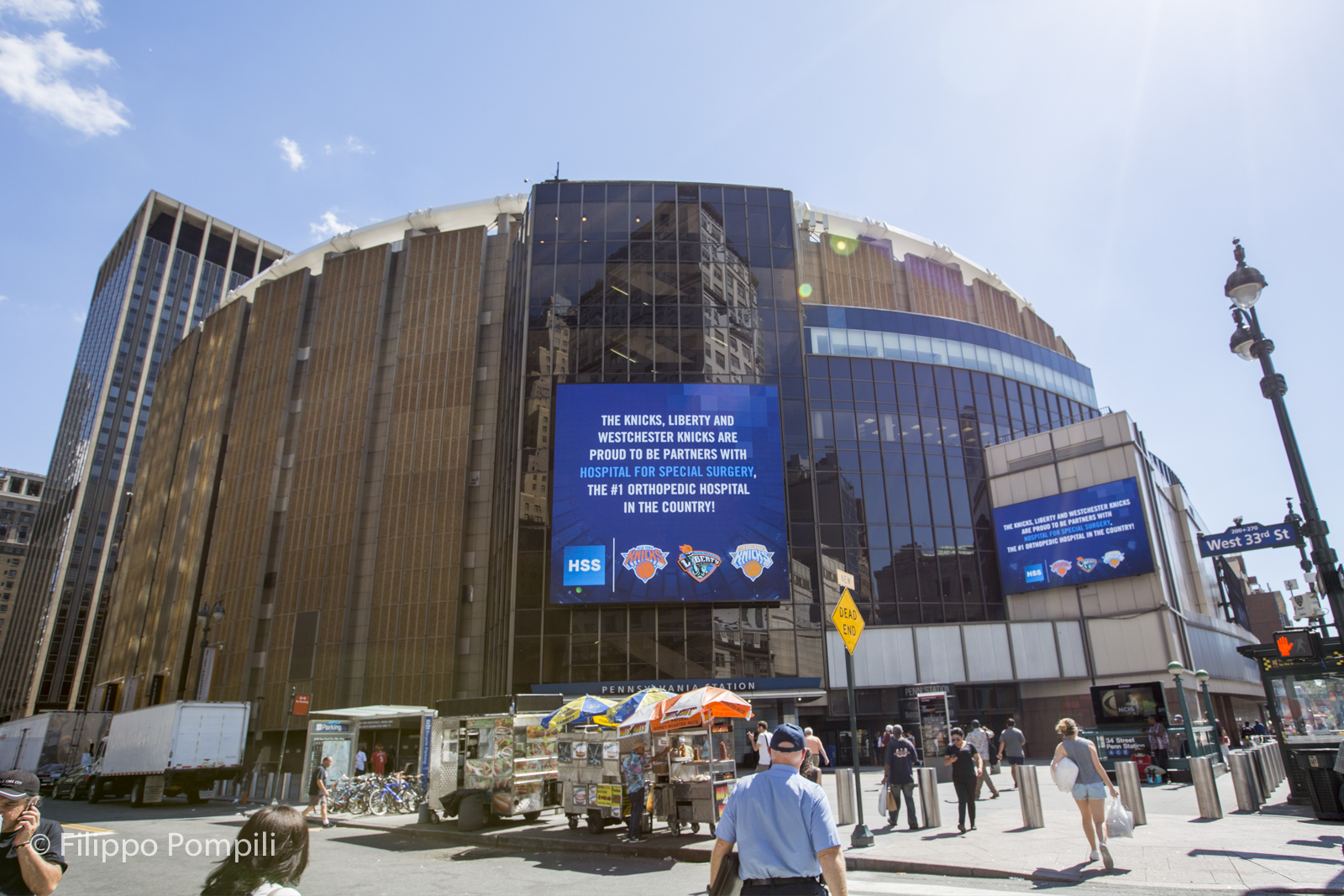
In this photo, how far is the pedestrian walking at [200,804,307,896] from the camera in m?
3.10

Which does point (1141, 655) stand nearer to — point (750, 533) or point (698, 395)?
point (750, 533)

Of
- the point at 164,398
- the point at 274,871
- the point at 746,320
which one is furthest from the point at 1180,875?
the point at 164,398

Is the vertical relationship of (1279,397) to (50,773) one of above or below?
above

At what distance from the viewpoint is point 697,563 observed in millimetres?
29469

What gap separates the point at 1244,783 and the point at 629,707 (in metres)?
10.8

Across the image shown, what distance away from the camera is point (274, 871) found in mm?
3172

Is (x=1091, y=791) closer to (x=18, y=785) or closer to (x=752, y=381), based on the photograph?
(x=18, y=785)

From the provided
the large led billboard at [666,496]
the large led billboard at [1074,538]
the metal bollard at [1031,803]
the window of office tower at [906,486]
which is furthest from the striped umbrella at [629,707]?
the large led billboard at [1074,538]

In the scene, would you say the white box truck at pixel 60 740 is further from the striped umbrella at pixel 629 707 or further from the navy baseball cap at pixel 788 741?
the navy baseball cap at pixel 788 741

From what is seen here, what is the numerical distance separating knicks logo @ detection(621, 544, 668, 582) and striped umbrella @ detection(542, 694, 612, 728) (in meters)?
12.9

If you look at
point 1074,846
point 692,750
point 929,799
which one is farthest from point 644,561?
point 1074,846

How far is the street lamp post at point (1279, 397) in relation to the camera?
10219 millimetres

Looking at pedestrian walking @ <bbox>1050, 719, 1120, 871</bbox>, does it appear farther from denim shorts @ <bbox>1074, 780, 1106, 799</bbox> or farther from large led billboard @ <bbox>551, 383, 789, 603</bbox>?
large led billboard @ <bbox>551, 383, 789, 603</bbox>

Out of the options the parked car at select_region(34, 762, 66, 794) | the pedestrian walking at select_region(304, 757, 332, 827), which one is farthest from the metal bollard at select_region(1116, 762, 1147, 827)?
the parked car at select_region(34, 762, 66, 794)
